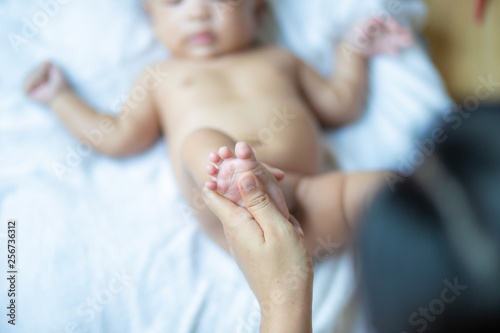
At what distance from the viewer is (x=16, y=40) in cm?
108

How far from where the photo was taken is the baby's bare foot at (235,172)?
675 millimetres

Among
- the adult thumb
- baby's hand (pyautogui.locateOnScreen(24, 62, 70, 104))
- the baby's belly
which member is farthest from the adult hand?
baby's hand (pyautogui.locateOnScreen(24, 62, 70, 104))

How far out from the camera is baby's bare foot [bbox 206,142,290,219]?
2.21ft

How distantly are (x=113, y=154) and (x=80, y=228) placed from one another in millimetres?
189

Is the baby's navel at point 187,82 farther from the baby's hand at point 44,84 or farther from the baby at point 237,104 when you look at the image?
the baby's hand at point 44,84

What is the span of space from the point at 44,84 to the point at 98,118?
6.4 inches

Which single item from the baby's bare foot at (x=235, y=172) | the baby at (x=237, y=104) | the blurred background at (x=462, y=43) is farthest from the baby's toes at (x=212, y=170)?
the blurred background at (x=462, y=43)

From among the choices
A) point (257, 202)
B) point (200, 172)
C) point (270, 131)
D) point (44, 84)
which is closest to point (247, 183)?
point (257, 202)

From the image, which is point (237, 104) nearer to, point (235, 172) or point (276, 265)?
point (235, 172)

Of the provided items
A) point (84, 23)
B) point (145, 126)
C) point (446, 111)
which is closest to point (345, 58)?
point (446, 111)

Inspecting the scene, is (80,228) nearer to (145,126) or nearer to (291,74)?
(145,126)

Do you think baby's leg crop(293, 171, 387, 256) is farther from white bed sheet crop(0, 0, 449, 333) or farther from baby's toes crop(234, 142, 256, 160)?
baby's toes crop(234, 142, 256, 160)

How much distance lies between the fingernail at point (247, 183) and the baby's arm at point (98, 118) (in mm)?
442

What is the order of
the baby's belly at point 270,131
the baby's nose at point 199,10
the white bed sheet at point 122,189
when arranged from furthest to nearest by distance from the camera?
the baby's nose at point 199,10
the baby's belly at point 270,131
the white bed sheet at point 122,189
